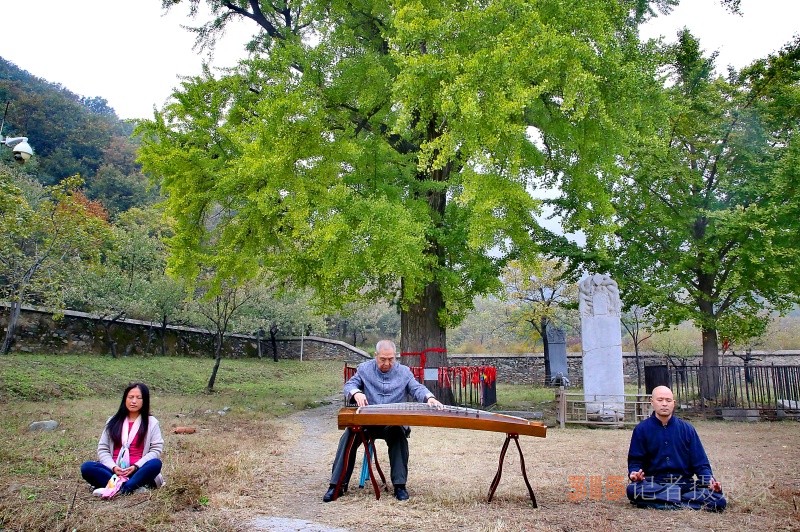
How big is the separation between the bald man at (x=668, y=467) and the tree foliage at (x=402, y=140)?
536cm

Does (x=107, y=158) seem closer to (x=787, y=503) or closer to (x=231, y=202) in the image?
(x=231, y=202)

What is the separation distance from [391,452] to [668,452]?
Result: 7.58 ft

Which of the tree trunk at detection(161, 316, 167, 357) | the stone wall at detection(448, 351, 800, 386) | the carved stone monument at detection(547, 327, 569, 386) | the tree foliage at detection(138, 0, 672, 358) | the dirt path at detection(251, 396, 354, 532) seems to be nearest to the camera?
the dirt path at detection(251, 396, 354, 532)

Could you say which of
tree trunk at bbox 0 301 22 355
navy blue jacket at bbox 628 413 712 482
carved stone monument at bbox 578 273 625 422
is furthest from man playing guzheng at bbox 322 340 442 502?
tree trunk at bbox 0 301 22 355

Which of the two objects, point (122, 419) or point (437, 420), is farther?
point (122, 419)

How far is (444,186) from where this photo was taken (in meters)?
12.3

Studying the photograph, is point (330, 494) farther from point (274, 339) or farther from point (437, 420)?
point (274, 339)

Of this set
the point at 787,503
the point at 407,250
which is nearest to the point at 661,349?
the point at 407,250

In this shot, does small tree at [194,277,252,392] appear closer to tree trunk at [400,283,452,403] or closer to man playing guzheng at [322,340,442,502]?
tree trunk at [400,283,452,403]

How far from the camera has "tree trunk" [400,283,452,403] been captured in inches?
523

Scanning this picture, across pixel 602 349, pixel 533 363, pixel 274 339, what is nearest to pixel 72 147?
pixel 274 339

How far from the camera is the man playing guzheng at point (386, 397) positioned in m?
4.89

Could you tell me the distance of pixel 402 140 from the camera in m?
14.0

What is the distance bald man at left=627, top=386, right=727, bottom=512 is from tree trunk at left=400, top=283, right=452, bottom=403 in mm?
8780
